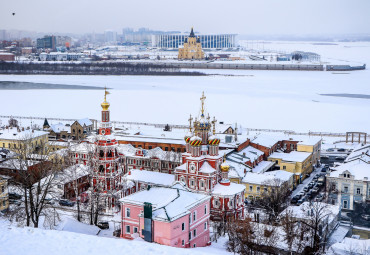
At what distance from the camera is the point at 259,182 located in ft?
A: 68.8

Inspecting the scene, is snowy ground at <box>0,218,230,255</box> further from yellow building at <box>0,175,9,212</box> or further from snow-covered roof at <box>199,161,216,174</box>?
snow-covered roof at <box>199,161,216,174</box>

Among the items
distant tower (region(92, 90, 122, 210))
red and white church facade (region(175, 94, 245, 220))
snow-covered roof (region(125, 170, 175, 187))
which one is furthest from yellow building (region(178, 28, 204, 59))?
red and white church facade (region(175, 94, 245, 220))

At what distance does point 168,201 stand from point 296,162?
1175 cm

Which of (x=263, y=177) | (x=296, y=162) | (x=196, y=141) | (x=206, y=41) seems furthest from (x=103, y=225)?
(x=206, y=41)

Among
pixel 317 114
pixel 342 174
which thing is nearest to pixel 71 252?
pixel 342 174

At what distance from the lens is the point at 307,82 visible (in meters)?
61.4

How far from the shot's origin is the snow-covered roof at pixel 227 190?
18.2m

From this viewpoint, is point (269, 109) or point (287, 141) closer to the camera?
point (287, 141)

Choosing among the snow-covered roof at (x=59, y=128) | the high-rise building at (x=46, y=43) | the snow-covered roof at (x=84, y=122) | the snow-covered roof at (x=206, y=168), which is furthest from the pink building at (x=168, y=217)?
the high-rise building at (x=46, y=43)

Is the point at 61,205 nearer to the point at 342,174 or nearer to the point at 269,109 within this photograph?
the point at 342,174

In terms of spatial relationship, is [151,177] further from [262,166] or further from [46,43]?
[46,43]

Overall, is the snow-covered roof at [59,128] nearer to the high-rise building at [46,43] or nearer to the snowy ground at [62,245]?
the snowy ground at [62,245]

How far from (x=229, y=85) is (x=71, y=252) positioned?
50.4 meters

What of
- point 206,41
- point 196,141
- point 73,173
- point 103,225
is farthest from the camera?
point 206,41
